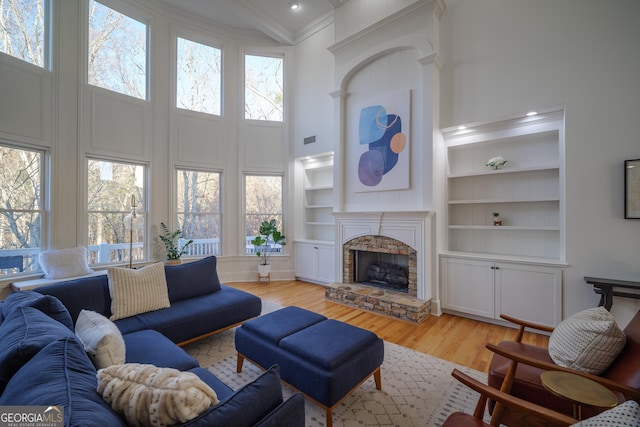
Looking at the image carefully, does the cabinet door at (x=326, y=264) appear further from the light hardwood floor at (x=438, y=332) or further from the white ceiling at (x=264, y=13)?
the white ceiling at (x=264, y=13)

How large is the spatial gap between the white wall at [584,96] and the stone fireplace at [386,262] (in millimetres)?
1557

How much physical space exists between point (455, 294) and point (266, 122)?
486cm

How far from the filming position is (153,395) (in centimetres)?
83

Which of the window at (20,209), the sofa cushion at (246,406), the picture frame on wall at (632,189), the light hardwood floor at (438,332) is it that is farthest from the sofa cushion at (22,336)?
the picture frame on wall at (632,189)

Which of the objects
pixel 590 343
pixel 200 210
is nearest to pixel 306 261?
pixel 200 210

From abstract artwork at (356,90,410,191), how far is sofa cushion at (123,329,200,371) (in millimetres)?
3438

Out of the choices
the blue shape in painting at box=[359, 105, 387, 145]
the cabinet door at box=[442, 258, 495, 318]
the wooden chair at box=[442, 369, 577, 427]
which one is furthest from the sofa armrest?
the blue shape in painting at box=[359, 105, 387, 145]

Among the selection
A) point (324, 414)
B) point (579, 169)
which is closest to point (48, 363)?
point (324, 414)

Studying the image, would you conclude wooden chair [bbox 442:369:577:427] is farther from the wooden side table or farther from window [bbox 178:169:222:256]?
window [bbox 178:169:222:256]

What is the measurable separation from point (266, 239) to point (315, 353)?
12.9ft

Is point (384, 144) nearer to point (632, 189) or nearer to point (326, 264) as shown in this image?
point (326, 264)

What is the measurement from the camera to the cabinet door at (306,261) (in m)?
5.51

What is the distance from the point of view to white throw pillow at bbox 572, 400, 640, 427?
0.81 metres

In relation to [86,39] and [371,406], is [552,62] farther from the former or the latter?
[86,39]
